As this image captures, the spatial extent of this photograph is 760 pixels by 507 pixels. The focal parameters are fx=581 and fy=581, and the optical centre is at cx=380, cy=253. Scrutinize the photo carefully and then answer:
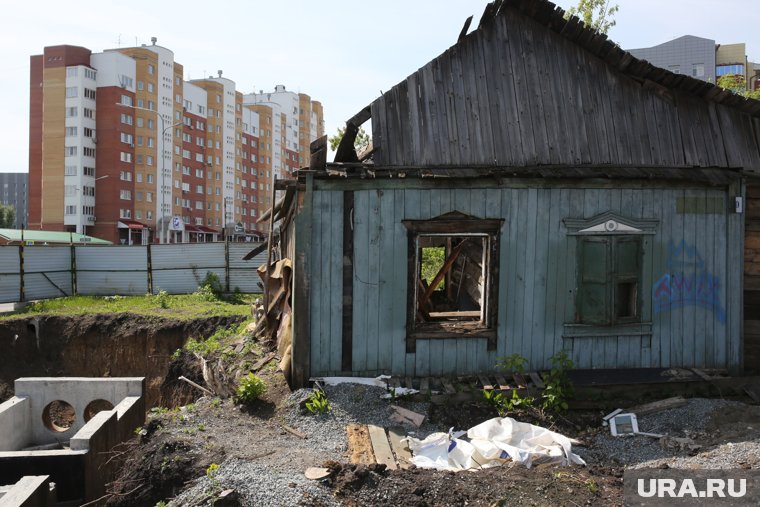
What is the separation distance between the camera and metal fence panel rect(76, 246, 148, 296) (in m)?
21.1

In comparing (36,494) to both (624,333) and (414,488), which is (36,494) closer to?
(414,488)

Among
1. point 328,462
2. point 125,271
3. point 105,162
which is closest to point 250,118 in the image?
point 105,162

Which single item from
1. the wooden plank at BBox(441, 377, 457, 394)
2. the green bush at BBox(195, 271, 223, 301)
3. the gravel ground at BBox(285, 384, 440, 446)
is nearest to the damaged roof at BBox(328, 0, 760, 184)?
the wooden plank at BBox(441, 377, 457, 394)

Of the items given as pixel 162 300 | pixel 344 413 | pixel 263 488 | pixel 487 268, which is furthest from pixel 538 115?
pixel 162 300

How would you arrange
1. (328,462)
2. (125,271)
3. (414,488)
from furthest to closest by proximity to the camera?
(125,271) → (328,462) → (414,488)

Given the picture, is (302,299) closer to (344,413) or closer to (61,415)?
(344,413)

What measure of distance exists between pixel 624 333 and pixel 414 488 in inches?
193

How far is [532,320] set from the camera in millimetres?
8570

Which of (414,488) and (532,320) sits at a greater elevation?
(532,320)

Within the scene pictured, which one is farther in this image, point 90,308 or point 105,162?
point 105,162

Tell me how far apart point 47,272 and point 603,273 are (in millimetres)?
18728

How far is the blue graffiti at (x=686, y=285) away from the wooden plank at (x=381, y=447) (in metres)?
4.72

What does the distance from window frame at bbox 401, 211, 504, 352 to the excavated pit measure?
869 centimetres

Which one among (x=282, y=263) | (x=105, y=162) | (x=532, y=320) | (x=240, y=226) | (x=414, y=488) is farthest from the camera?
(x=240, y=226)
